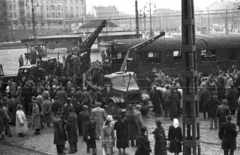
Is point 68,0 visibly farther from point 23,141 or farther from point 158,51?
point 23,141

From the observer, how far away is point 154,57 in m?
25.0

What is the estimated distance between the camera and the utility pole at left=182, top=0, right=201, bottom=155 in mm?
7566

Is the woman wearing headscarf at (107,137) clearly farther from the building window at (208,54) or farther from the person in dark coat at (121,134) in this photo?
the building window at (208,54)

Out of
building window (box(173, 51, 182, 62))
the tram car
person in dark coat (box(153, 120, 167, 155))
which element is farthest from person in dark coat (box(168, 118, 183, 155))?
building window (box(173, 51, 182, 62))

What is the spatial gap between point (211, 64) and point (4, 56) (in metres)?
38.6

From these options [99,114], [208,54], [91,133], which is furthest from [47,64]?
[91,133]

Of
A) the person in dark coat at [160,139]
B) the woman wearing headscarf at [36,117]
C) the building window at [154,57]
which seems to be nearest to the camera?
the person in dark coat at [160,139]

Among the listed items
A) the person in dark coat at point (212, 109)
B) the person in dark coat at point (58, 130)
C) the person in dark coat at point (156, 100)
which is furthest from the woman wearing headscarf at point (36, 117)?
the person in dark coat at point (212, 109)

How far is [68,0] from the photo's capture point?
90312 millimetres

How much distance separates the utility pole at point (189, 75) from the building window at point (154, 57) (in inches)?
672

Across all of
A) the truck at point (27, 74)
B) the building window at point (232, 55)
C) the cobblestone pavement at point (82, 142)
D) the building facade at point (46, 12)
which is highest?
the building facade at point (46, 12)

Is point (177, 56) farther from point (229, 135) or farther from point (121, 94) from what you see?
point (229, 135)

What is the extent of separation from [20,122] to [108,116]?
4.68 metres

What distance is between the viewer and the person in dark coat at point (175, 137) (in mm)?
10561
